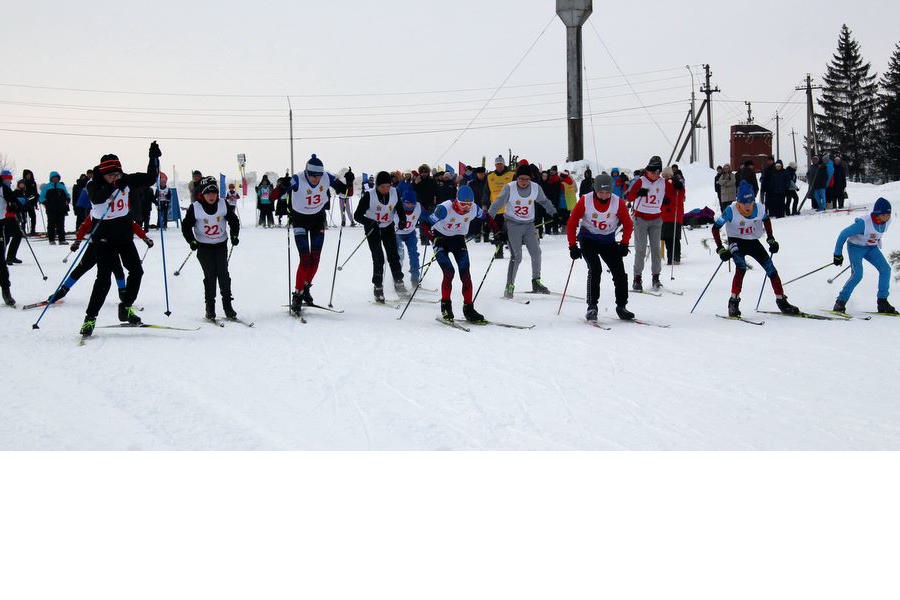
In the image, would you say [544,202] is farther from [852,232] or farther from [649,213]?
[852,232]

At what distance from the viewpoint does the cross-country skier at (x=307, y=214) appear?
10.6 metres

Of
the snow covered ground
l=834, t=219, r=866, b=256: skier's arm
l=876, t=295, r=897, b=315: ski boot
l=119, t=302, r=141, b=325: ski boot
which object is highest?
l=834, t=219, r=866, b=256: skier's arm

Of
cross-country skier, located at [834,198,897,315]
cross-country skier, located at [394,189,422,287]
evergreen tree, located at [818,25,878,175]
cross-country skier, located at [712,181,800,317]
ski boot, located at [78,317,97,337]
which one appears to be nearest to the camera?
ski boot, located at [78,317,97,337]

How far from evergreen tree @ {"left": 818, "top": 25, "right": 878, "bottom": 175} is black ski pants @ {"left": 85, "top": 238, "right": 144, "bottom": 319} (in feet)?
124

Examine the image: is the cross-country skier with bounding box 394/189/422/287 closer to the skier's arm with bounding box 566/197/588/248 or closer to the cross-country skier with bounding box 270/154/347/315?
the cross-country skier with bounding box 270/154/347/315

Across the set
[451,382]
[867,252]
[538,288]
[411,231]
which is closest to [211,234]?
[411,231]

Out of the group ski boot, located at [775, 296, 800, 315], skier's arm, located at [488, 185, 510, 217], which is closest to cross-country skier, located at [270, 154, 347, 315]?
skier's arm, located at [488, 185, 510, 217]

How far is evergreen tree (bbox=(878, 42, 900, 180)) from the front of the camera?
3300 centimetres

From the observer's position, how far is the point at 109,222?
892 cm

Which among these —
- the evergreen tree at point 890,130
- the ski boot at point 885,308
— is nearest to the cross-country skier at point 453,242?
the ski boot at point 885,308

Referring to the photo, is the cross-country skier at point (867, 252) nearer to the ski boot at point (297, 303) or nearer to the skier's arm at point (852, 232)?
the skier's arm at point (852, 232)

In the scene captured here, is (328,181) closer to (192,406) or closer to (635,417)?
(192,406)

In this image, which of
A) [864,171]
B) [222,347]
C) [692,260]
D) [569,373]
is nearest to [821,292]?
[692,260]

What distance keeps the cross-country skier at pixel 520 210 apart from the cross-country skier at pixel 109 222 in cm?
457
